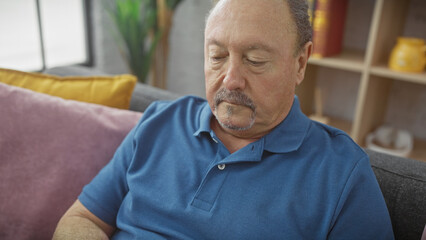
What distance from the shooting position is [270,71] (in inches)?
32.7

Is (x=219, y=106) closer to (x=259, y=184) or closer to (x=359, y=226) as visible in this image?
(x=259, y=184)

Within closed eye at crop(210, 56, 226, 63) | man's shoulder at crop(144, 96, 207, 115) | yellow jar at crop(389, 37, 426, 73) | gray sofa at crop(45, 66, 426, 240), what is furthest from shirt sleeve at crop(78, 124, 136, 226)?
yellow jar at crop(389, 37, 426, 73)

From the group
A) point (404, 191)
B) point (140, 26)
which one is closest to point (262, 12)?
point (404, 191)

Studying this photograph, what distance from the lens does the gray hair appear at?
826mm

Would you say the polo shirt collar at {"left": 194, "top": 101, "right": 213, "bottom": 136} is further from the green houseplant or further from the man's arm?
the green houseplant

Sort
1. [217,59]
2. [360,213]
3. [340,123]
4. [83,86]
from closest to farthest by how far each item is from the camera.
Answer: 1. [360,213]
2. [217,59]
3. [83,86]
4. [340,123]

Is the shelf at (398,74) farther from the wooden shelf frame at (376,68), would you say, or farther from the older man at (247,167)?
the older man at (247,167)

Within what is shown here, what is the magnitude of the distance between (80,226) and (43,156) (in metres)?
0.25

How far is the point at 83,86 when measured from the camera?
1254mm

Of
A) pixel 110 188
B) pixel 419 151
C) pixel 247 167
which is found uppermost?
pixel 247 167

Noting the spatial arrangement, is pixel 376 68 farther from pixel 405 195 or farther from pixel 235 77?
pixel 235 77

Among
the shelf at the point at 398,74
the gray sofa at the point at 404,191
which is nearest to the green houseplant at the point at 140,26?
the shelf at the point at 398,74

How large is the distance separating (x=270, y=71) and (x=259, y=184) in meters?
0.26

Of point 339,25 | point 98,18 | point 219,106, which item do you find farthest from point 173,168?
point 98,18
